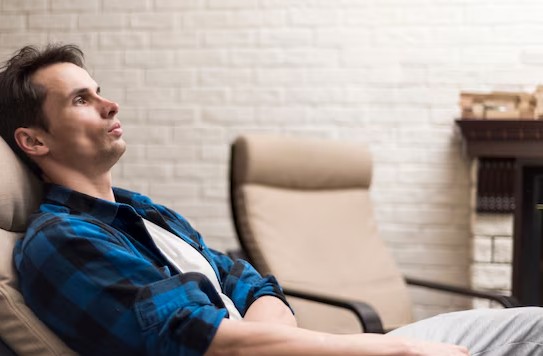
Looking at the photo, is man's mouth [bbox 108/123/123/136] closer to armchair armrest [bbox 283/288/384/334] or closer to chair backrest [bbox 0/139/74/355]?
chair backrest [bbox 0/139/74/355]

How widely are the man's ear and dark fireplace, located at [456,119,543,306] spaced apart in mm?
Answer: 1841

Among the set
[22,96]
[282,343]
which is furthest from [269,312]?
[22,96]

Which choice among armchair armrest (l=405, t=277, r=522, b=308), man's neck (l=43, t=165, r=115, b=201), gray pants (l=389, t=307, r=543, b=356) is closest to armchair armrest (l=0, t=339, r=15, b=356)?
man's neck (l=43, t=165, r=115, b=201)

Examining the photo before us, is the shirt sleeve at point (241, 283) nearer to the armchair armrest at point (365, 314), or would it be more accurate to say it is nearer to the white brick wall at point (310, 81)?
the armchair armrest at point (365, 314)

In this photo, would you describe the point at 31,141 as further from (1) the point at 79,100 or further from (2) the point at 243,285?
(2) the point at 243,285

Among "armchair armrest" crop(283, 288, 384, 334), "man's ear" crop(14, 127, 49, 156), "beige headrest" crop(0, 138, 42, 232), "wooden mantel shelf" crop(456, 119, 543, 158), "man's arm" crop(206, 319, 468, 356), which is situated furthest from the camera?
"wooden mantel shelf" crop(456, 119, 543, 158)

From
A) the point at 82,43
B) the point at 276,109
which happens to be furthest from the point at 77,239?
the point at 82,43

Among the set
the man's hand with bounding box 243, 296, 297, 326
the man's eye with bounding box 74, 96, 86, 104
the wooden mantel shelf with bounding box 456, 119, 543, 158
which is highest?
the man's eye with bounding box 74, 96, 86, 104

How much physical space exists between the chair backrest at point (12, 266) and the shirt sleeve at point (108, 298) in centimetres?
2

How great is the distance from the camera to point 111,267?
1.16m

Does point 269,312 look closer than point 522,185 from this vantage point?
Yes

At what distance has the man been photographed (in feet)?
3.65

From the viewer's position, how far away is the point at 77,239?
117 centimetres

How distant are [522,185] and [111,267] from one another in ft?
6.90
